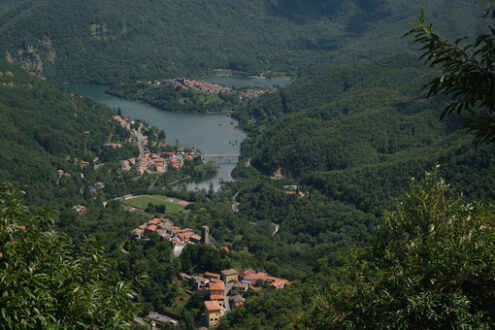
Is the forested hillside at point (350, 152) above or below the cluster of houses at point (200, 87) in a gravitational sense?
above

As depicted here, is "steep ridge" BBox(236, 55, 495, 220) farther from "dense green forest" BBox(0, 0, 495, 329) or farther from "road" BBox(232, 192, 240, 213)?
Answer: "road" BBox(232, 192, 240, 213)

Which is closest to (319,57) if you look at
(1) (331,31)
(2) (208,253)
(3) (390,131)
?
(1) (331,31)

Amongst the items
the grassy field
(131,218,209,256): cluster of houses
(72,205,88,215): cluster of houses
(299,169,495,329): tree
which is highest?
(299,169,495,329): tree

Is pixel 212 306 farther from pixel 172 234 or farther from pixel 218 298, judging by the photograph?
pixel 172 234

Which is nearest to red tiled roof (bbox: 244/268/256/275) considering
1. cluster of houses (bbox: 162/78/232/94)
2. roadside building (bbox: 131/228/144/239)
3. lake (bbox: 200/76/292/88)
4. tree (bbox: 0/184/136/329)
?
roadside building (bbox: 131/228/144/239)

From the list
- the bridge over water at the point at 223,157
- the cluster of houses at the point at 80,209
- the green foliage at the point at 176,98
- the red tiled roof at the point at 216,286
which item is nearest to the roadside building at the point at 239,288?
the red tiled roof at the point at 216,286

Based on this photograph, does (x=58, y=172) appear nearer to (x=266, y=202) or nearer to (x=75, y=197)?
(x=75, y=197)

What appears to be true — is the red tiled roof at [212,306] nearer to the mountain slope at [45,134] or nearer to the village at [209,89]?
the mountain slope at [45,134]
